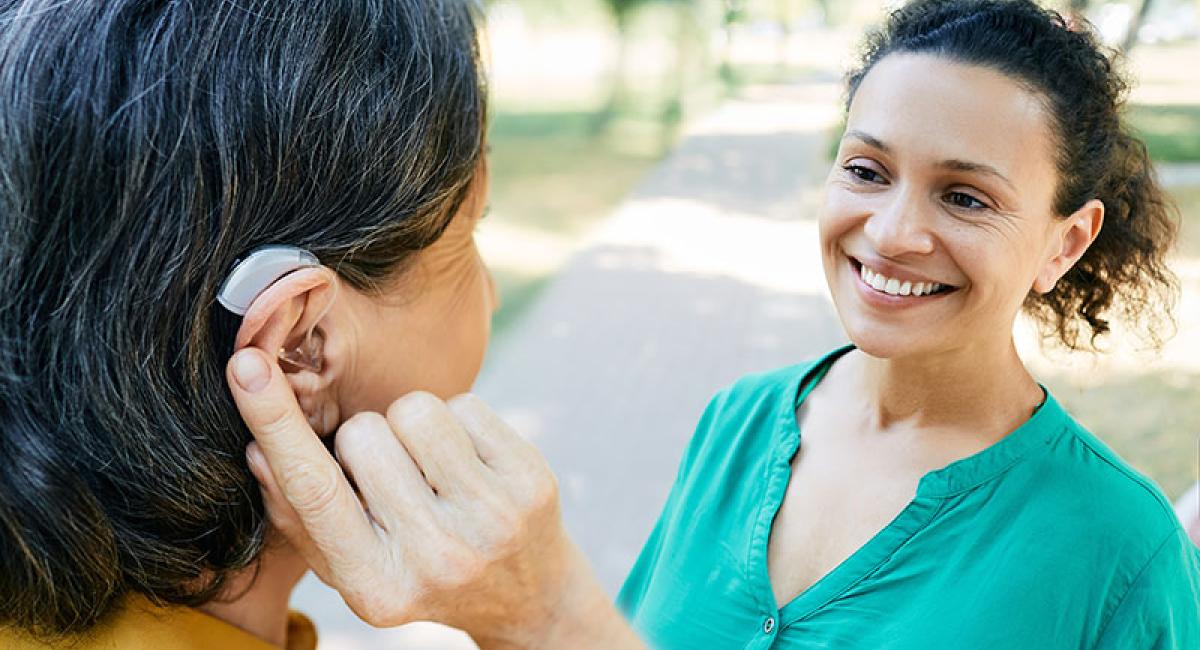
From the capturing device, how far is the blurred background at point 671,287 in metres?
3.88

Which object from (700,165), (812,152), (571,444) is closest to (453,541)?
(571,444)

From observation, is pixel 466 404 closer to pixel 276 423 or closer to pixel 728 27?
pixel 276 423

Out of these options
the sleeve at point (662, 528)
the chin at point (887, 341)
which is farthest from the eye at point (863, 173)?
the sleeve at point (662, 528)

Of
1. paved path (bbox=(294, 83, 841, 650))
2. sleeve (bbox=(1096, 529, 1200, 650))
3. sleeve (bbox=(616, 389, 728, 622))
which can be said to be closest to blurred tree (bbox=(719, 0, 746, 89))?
paved path (bbox=(294, 83, 841, 650))

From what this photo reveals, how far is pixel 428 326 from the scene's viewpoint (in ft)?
4.24

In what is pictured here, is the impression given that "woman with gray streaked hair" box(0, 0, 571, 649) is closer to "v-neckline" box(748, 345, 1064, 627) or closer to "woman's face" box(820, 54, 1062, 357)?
"woman's face" box(820, 54, 1062, 357)

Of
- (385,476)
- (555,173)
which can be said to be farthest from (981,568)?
(555,173)

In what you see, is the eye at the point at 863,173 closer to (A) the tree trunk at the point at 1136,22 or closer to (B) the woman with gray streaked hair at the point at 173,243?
(B) the woman with gray streaked hair at the point at 173,243

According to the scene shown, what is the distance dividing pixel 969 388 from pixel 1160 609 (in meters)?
0.39

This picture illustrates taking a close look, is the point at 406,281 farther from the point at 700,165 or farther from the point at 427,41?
the point at 700,165

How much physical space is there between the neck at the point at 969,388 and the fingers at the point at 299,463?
0.89 meters

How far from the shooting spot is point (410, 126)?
3.65 feet

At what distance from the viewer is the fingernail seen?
3.45 feet

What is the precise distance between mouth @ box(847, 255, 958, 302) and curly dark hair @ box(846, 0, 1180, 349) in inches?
7.8
